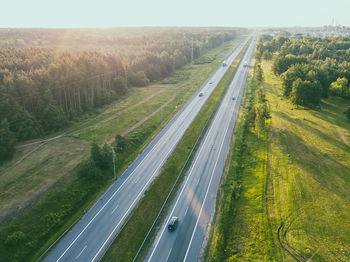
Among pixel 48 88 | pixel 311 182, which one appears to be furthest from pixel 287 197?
pixel 48 88

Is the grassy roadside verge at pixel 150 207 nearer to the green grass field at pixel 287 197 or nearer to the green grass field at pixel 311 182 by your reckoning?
the green grass field at pixel 287 197

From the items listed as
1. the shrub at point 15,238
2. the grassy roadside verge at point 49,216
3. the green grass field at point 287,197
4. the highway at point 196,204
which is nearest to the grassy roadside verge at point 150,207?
the highway at point 196,204

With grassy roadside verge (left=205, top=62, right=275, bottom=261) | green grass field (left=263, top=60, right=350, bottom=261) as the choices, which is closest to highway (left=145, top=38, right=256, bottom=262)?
grassy roadside verge (left=205, top=62, right=275, bottom=261)

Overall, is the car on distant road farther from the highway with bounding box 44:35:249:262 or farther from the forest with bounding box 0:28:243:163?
the forest with bounding box 0:28:243:163

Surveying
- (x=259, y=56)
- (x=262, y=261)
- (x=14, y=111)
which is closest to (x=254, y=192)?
(x=262, y=261)

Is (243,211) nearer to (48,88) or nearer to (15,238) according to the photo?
(15,238)

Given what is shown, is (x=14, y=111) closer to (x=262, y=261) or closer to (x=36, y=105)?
(x=36, y=105)
